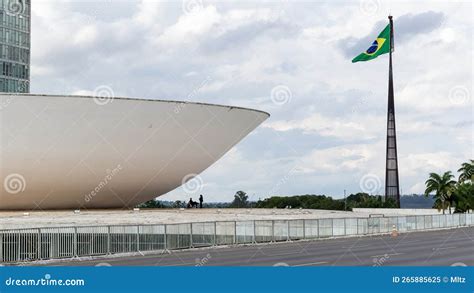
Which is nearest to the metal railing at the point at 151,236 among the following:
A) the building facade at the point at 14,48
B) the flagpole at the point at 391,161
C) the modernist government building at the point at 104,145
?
the modernist government building at the point at 104,145

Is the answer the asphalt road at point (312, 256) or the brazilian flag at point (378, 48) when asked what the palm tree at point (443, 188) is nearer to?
the brazilian flag at point (378, 48)

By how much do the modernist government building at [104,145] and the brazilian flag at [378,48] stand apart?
63.5 ft

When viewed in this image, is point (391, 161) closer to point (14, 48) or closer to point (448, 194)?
point (448, 194)

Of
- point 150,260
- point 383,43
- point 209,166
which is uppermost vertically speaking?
point 383,43

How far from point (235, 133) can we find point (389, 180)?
93.7 ft

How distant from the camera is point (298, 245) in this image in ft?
105

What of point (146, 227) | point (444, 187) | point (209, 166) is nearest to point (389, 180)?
point (444, 187)

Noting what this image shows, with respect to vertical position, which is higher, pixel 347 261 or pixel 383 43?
pixel 383 43

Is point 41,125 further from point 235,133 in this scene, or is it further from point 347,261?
point 347,261

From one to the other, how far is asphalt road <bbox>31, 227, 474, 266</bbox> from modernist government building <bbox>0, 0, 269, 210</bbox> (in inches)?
971

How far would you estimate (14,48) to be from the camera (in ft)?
358

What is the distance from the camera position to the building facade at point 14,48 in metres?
108

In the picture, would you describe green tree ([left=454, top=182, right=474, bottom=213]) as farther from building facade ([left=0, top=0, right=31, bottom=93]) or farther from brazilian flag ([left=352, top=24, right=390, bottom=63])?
building facade ([left=0, top=0, right=31, bottom=93])

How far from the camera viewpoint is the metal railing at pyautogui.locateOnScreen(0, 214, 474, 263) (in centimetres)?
2545
